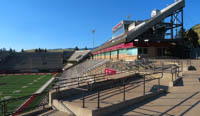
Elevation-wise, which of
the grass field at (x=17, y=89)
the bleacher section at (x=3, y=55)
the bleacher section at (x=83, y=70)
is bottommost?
the grass field at (x=17, y=89)

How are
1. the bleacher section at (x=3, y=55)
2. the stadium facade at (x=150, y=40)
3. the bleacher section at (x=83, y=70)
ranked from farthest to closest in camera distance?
1. the bleacher section at (x=3, y=55)
2. the bleacher section at (x=83, y=70)
3. the stadium facade at (x=150, y=40)

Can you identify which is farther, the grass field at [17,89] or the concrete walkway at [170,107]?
the grass field at [17,89]

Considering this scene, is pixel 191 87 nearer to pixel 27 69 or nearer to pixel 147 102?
pixel 147 102

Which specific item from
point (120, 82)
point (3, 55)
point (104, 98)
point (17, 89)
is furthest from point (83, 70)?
point (3, 55)

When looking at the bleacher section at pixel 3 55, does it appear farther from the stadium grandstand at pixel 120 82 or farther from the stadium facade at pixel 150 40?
the stadium facade at pixel 150 40

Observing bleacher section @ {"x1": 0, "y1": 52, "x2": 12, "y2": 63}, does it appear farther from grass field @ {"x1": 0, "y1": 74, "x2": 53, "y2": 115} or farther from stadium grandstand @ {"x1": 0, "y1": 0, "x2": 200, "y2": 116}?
grass field @ {"x1": 0, "y1": 74, "x2": 53, "y2": 115}

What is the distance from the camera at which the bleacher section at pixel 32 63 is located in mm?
54594

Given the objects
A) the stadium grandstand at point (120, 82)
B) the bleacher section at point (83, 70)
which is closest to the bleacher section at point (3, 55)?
the stadium grandstand at point (120, 82)

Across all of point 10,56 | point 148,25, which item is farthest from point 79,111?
point 10,56

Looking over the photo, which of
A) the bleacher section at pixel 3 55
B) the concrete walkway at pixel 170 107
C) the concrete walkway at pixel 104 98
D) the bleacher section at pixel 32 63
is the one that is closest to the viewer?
the concrete walkway at pixel 170 107

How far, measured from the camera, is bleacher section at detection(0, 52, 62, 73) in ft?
179

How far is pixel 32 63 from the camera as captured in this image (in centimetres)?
5925

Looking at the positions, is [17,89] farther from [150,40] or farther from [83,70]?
[150,40]

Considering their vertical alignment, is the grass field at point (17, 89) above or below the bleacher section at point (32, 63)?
below
